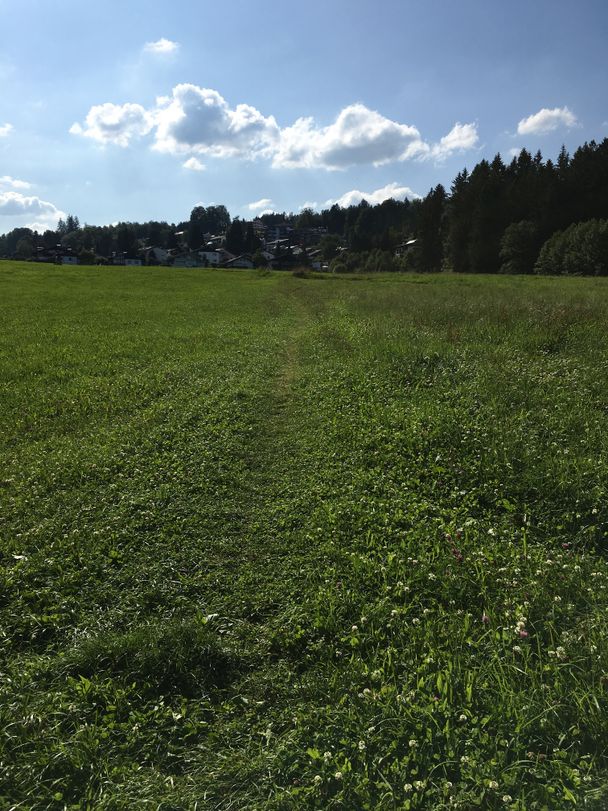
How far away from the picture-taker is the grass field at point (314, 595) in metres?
2.98

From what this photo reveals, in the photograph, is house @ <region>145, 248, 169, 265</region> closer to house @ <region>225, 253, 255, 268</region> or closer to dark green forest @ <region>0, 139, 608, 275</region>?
house @ <region>225, 253, 255, 268</region>

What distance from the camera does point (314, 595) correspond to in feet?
15.6

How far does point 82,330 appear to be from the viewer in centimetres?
2142

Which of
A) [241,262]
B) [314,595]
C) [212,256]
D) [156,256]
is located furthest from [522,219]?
[156,256]

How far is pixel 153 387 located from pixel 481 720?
10702 mm

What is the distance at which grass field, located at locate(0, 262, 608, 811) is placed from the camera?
9.78 ft

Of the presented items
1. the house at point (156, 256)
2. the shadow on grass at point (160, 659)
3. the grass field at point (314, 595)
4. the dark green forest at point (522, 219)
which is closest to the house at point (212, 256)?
the house at point (156, 256)

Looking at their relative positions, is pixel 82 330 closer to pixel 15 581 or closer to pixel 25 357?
pixel 25 357

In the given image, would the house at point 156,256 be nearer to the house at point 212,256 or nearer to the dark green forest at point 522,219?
the house at point 212,256

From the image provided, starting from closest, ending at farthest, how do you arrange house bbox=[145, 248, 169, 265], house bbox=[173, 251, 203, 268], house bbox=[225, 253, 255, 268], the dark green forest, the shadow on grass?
the shadow on grass
the dark green forest
house bbox=[225, 253, 255, 268]
house bbox=[173, 251, 203, 268]
house bbox=[145, 248, 169, 265]

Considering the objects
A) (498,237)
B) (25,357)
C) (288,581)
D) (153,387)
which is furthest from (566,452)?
(498,237)

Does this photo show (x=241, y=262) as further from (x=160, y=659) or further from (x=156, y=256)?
(x=160, y=659)

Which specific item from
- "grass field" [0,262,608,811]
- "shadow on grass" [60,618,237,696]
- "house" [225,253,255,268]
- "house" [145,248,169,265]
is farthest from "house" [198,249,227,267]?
"shadow on grass" [60,618,237,696]

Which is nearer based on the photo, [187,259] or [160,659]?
[160,659]
